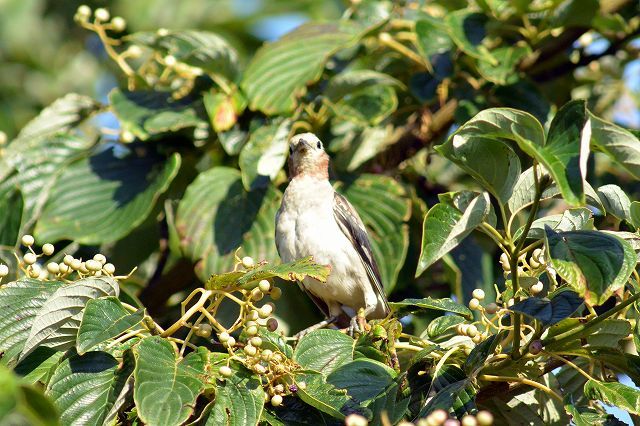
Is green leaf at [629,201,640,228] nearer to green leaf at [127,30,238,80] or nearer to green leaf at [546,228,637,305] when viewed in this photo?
green leaf at [546,228,637,305]

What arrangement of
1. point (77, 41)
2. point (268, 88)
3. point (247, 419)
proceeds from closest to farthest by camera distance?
point (247, 419) < point (268, 88) < point (77, 41)

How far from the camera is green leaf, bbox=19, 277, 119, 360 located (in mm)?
2732

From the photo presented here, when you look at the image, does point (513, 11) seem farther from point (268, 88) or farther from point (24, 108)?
point (24, 108)

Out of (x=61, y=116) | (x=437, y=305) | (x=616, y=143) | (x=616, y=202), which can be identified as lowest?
(x=61, y=116)

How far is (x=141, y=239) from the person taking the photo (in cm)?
505

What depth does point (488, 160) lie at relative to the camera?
2672 mm

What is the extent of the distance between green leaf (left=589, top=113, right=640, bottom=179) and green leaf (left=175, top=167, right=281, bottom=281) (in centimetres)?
251

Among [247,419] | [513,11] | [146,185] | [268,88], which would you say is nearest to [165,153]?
[146,185]

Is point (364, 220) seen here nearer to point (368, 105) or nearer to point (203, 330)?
point (368, 105)

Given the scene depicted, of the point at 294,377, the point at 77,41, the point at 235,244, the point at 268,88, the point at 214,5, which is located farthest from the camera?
the point at 214,5

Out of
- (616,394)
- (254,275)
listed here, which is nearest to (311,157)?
(254,275)

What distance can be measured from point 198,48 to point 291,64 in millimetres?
564

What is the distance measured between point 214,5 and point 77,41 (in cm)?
195

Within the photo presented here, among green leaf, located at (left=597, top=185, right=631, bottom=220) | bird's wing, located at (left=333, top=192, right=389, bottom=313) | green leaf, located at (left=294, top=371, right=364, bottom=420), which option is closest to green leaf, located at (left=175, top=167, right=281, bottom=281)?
bird's wing, located at (left=333, top=192, right=389, bottom=313)
